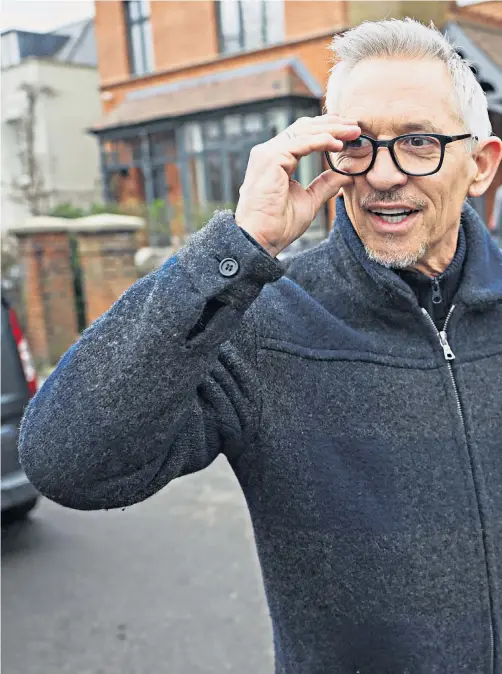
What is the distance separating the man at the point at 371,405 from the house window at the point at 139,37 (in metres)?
18.0

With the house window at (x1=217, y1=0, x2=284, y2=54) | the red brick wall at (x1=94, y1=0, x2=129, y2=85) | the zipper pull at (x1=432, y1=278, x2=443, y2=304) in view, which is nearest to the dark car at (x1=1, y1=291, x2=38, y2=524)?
the zipper pull at (x1=432, y1=278, x2=443, y2=304)

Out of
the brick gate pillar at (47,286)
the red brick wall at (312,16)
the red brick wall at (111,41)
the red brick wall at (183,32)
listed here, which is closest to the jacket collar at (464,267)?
the brick gate pillar at (47,286)

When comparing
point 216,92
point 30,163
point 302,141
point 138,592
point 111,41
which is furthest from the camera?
point 30,163

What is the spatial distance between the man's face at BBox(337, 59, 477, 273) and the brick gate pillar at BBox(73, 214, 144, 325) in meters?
6.09

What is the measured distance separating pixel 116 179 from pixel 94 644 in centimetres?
1758

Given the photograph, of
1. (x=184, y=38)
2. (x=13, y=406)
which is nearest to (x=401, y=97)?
(x=13, y=406)

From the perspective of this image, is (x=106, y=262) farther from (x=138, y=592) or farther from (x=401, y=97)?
(x=401, y=97)

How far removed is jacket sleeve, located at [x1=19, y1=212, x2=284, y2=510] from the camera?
44.7 inches

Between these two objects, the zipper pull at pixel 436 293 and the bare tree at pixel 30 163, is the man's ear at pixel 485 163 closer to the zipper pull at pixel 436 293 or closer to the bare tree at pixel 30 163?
the zipper pull at pixel 436 293

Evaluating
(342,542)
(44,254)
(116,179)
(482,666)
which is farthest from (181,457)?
(116,179)

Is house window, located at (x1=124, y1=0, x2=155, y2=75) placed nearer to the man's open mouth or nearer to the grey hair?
the grey hair

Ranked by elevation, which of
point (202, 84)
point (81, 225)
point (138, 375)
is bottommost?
point (138, 375)

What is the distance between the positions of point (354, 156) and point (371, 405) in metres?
0.50

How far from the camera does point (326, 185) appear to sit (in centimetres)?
138
